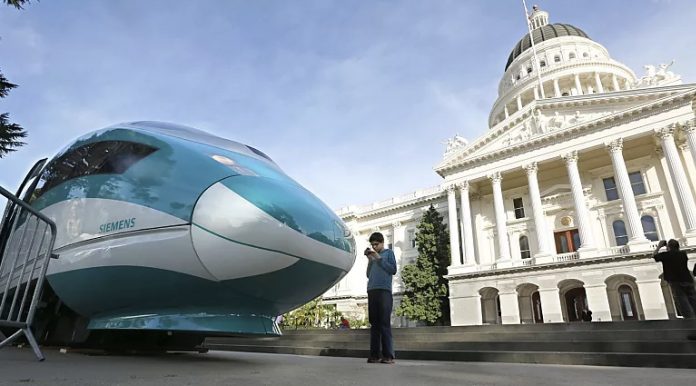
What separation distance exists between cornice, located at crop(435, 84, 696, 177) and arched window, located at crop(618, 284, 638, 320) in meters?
10.6

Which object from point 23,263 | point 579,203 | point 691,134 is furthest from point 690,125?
point 23,263

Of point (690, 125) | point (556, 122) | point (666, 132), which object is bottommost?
point (666, 132)

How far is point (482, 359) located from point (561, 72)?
45.5 m

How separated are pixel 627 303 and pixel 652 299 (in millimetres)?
3840

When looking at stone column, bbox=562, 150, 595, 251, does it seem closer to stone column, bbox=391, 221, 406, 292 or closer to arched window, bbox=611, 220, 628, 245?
arched window, bbox=611, 220, 628, 245

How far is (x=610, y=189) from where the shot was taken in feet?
96.4

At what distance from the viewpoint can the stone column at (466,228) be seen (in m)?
31.0

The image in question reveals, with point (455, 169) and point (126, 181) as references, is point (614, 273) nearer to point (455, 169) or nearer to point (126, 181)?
point (455, 169)

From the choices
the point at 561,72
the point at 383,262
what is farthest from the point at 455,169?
the point at 383,262

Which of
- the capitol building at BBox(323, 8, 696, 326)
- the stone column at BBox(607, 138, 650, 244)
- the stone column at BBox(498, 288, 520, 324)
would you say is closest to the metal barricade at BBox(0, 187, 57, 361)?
the capitol building at BBox(323, 8, 696, 326)

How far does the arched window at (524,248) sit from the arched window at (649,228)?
739cm

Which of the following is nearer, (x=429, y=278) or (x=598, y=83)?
(x=429, y=278)

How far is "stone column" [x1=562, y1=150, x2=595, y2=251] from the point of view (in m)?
26.3

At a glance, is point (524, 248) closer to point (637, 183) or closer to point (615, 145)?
point (637, 183)
